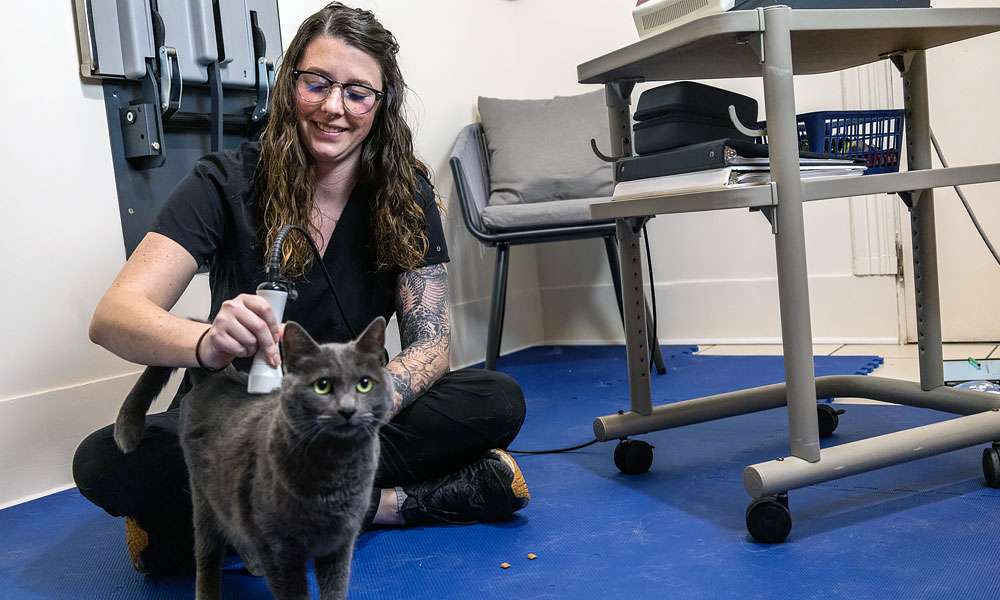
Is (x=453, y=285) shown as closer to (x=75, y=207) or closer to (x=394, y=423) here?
(x=75, y=207)

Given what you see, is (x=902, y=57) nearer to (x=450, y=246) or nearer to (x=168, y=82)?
(x=168, y=82)

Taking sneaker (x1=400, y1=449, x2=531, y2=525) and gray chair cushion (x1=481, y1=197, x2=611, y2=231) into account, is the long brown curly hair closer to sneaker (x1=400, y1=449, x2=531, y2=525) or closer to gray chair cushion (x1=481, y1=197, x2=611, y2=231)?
sneaker (x1=400, y1=449, x2=531, y2=525)

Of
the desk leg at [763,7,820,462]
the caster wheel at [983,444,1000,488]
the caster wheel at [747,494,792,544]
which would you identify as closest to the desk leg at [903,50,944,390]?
the caster wheel at [983,444,1000,488]

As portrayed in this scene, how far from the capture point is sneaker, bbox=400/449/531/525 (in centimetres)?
156

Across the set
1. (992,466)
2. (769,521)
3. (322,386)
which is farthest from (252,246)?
(992,466)

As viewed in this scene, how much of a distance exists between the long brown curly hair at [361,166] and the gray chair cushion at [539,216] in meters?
1.21

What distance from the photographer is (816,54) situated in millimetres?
1780

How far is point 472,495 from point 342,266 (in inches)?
18.9

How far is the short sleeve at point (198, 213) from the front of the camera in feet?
4.58

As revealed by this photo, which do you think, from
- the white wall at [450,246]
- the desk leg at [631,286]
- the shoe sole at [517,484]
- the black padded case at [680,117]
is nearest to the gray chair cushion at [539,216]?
the white wall at [450,246]

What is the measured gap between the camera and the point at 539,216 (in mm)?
2842

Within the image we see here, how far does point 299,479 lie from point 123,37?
1611 mm

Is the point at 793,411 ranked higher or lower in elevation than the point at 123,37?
lower

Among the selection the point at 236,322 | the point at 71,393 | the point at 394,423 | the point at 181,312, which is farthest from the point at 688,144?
the point at 71,393
